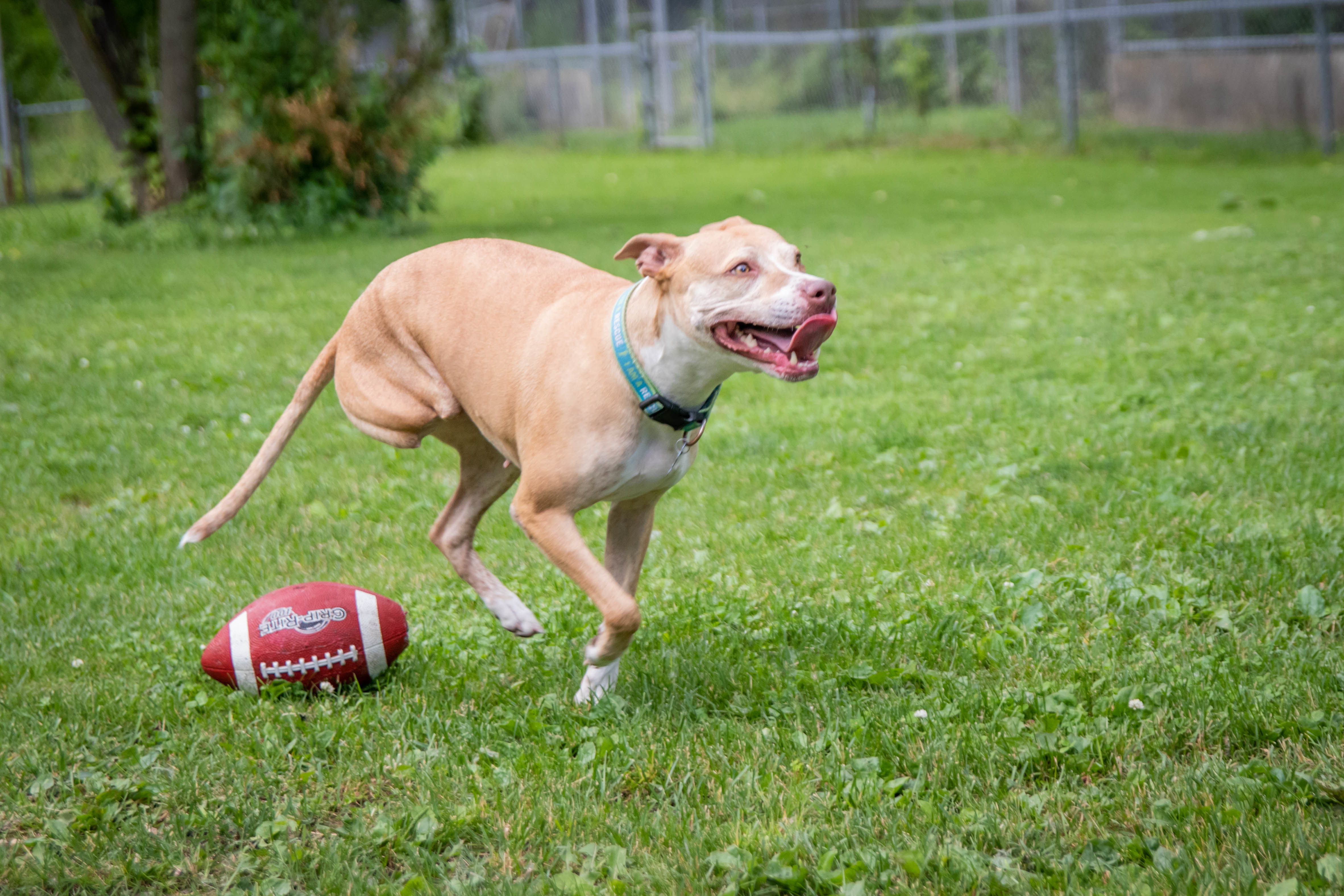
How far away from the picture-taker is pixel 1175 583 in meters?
4.75

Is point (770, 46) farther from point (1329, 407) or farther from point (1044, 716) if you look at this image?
point (1044, 716)

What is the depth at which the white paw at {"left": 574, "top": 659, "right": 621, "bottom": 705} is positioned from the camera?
416cm

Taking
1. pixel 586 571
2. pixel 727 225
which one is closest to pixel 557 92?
pixel 727 225

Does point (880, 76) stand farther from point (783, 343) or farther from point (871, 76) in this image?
point (783, 343)

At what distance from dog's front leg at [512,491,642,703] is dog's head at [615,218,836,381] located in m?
0.73

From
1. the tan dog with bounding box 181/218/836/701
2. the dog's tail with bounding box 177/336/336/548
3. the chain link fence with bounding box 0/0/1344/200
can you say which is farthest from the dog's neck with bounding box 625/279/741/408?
the chain link fence with bounding box 0/0/1344/200

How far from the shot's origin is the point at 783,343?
12.3ft

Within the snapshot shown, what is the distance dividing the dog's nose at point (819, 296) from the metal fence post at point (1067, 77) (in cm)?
2145

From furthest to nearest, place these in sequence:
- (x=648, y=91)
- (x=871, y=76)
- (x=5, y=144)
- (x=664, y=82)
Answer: (x=664, y=82) < (x=648, y=91) < (x=871, y=76) < (x=5, y=144)

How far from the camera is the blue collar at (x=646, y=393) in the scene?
3.84 m

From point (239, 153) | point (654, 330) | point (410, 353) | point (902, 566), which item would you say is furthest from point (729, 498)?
point (239, 153)

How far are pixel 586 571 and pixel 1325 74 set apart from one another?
20.6 meters

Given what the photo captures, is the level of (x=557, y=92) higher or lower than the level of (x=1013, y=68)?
higher

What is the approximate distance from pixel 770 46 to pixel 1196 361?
74.2ft
